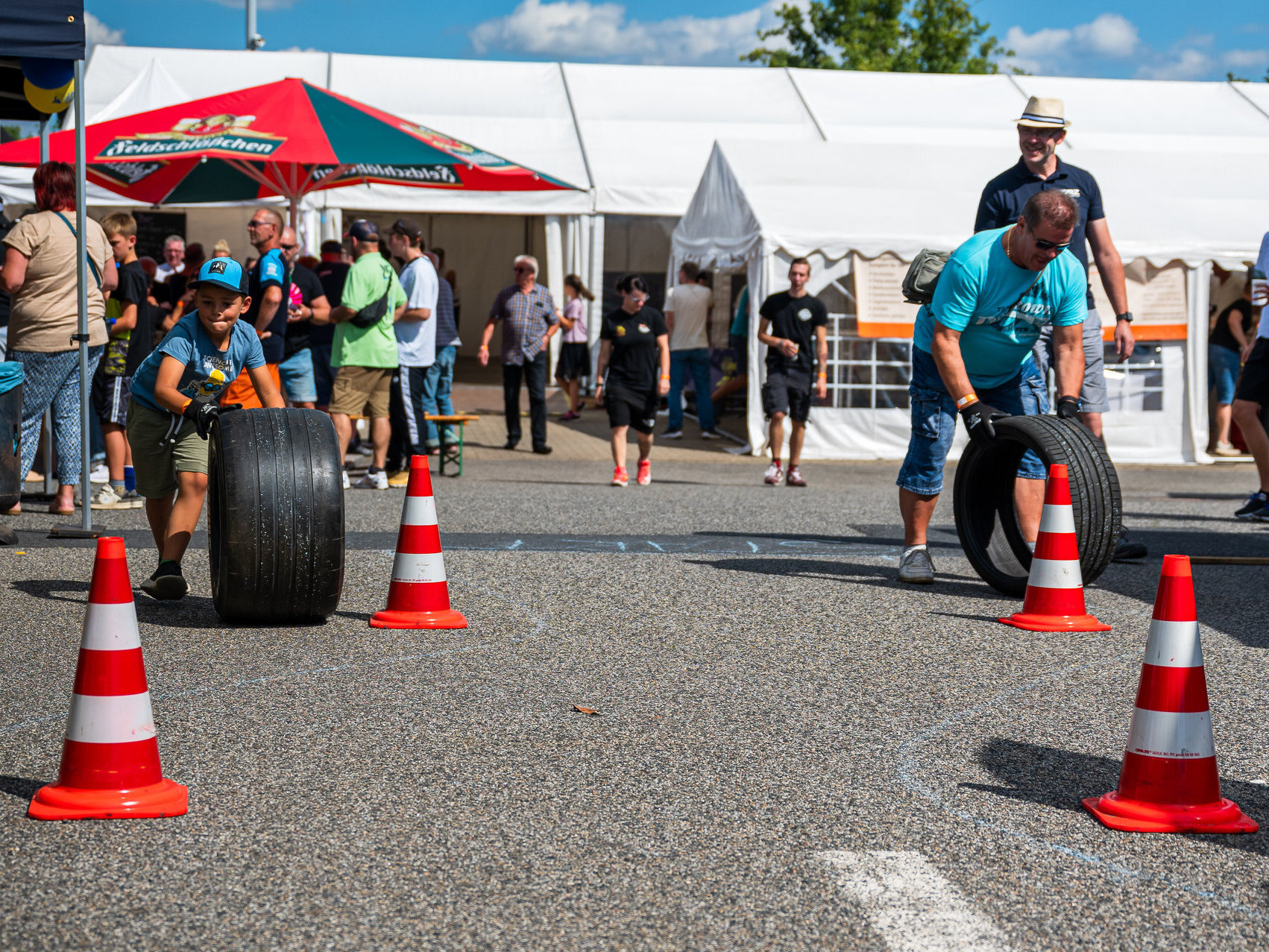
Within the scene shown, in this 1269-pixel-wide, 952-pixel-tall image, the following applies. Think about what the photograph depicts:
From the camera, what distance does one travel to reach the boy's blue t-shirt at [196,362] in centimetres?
613

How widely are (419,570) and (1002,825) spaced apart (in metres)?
3.00

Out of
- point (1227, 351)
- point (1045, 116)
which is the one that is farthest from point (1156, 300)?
point (1045, 116)

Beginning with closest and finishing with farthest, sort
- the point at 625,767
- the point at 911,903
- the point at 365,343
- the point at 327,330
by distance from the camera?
the point at 911,903
the point at 625,767
the point at 365,343
the point at 327,330

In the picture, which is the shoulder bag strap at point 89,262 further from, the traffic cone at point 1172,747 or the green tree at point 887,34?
the green tree at point 887,34

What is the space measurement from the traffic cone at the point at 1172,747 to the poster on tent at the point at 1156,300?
1173cm

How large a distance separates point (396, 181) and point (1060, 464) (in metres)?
8.42

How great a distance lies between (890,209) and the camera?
15.1 meters

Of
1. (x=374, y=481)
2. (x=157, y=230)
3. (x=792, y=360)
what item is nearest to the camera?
(x=374, y=481)

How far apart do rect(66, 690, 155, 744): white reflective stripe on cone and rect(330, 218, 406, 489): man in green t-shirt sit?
717cm

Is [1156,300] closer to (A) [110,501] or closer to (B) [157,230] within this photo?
(A) [110,501]

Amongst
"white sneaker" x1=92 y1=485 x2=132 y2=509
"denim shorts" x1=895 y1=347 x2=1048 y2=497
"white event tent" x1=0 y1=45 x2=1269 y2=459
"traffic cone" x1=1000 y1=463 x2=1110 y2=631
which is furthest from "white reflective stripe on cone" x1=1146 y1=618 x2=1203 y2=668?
"white event tent" x1=0 y1=45 x2=1269 y2=459

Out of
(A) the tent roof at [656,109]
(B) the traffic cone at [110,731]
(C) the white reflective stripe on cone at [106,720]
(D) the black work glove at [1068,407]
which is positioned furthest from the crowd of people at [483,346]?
(A) the tent roof at [656,109]

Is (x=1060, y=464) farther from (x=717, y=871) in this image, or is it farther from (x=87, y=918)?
(x=87, y=918)

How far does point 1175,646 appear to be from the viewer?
3.60 meters
